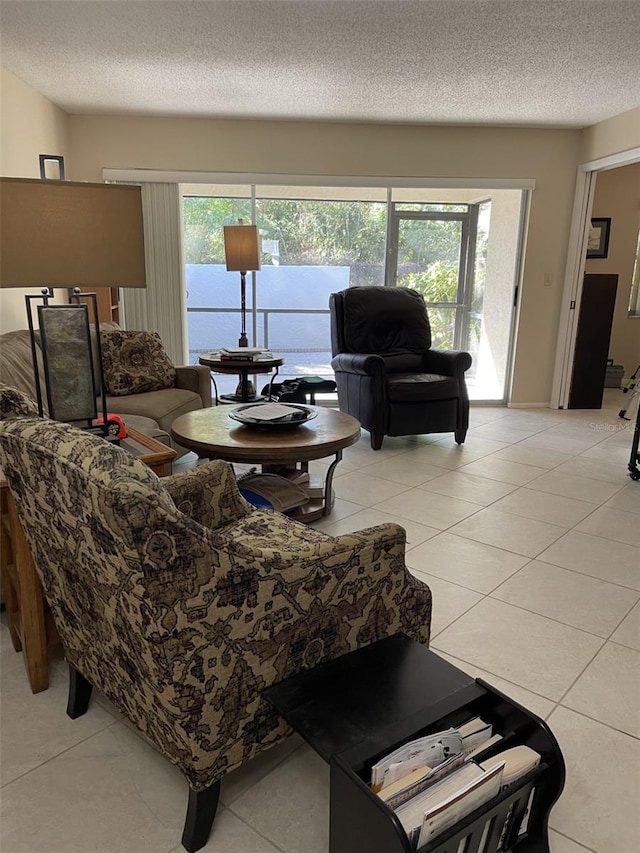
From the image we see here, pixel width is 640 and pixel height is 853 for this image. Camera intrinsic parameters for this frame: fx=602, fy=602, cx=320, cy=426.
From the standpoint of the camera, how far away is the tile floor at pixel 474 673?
136 cm

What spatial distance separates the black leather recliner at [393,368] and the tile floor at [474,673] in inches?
22.8

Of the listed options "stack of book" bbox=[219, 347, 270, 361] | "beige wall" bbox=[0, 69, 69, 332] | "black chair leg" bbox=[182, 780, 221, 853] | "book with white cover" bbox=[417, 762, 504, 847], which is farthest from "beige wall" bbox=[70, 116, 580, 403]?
"book with white cover" bbox=[417, 762, 504, 847]

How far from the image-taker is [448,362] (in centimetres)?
436

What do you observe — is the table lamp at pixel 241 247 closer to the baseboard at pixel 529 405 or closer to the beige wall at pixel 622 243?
the baseboard at pixel 529 405

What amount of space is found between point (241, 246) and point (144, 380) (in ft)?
→ 4.44

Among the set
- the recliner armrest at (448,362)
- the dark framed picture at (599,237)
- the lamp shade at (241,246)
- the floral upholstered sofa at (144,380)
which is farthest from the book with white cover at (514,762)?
the dark framed picture at (599,237)

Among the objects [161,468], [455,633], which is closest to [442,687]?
[455,633]

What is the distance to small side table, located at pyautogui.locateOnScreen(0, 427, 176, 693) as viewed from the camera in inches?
66.3

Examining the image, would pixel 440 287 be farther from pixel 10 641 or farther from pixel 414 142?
pixel 10 641

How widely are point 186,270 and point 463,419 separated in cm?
279

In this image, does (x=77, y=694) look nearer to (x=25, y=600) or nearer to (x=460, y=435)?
(x=25, y=600)

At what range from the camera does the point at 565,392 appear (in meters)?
5.71

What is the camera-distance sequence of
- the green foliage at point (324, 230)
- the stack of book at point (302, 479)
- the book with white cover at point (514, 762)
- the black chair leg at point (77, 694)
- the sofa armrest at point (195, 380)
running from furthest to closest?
1. the green foliage at point (324, 230)
2. the sofa armrest at point (195, 380)
3. the stack of book at point (302, 479)
4. the black chair leg at point (77, 694)
5. the book with white cover at point (514, 762)

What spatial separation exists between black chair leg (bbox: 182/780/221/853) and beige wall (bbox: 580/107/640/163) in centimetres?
503
